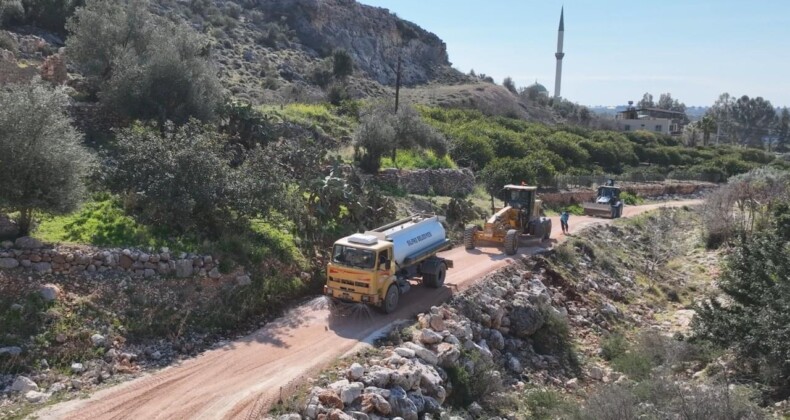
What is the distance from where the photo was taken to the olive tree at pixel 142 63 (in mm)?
23500

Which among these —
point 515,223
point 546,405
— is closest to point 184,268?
point 546,405

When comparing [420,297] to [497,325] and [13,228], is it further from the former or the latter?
[13,228]

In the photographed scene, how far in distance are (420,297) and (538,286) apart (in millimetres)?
5399

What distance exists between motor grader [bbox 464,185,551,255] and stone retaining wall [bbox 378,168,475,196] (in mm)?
5697

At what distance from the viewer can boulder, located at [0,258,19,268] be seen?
1408 centimetres

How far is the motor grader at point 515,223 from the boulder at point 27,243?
51.3 ft

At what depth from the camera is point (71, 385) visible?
40.4ft

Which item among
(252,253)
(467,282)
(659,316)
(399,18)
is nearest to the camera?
(252,253)

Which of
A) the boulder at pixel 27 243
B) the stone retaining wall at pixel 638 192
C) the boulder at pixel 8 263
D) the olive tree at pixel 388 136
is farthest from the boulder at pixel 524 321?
the stone retaining wall at pixel 638 192

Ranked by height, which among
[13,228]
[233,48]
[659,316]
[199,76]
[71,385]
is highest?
[233,48]

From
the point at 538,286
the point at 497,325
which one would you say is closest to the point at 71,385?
the point at 497,325

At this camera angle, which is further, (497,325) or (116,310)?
(497,325)

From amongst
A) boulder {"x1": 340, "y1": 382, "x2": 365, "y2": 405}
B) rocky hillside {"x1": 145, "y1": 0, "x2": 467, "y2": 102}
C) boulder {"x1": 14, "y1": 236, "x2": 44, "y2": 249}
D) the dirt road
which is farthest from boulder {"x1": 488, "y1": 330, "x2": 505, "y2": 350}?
rocky hillside {"x1": 145, "y1": 0, "x2": 467, "y2": 102}

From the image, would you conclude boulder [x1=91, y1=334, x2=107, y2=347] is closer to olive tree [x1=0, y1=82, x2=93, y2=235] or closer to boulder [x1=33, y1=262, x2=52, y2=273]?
boulder [x1=33, y1=262, x2=52, y2=273]
